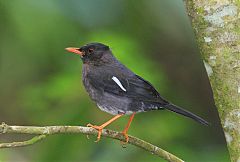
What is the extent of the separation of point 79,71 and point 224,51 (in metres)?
2.89

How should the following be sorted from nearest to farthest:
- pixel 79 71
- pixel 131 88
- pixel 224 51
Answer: pixel 224 51, pixel 131 88, pixel 79 71

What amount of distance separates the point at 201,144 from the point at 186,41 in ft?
4.13

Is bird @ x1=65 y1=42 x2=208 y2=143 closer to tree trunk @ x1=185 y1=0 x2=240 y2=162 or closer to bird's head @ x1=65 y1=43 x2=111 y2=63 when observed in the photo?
bird's head @ x1=65 y1=43 x2=111 y2=63

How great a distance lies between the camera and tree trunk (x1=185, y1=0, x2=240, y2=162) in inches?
123

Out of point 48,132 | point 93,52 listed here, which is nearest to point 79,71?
point 93,52

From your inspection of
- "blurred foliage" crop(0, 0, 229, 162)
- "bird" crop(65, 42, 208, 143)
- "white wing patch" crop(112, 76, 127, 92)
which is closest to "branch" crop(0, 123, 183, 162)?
"bird" crop(65, 42, 208, 143)

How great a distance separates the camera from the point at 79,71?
5.86 m

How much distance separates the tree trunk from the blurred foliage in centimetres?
190

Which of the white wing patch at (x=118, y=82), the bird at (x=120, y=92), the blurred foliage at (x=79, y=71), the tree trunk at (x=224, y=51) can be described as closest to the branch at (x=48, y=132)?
the tree trunk at (x=224, y=51)

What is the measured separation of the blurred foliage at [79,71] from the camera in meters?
5.23

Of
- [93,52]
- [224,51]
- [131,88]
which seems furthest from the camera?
[93,52]

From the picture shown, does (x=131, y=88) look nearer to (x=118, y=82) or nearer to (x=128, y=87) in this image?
(x=128, y=87)

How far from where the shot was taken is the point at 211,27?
3.14 metres

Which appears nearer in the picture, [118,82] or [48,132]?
[48,132]
